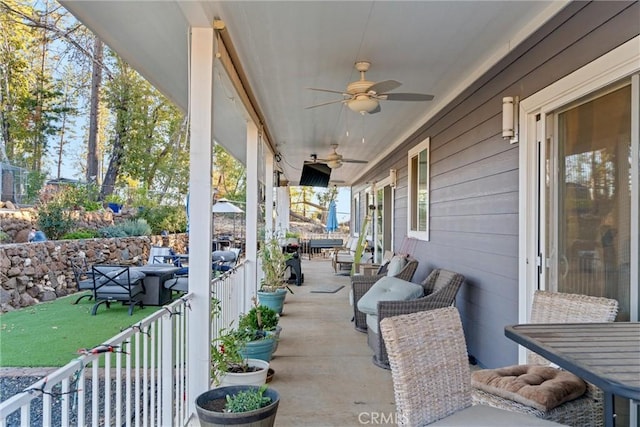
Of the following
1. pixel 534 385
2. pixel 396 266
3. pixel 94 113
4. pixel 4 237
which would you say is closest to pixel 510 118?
pixel 534 385

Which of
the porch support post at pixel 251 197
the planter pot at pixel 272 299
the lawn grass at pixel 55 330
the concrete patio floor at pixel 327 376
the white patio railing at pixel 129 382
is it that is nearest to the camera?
the white patio railing at pixel 129 382

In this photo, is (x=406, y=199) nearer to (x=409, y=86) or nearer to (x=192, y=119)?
(x=409, y=86)

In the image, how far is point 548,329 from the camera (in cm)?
192

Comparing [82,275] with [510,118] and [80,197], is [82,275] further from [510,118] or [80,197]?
[510,118]

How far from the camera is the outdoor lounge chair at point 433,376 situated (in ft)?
5.56

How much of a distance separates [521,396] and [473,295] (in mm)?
2337

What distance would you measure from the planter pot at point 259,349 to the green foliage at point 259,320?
0.22 m

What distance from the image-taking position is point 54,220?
28.8 ft

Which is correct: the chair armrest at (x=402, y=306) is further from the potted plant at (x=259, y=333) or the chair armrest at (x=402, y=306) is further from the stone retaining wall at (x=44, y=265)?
the stone retaining wall at (x=44, y=265)

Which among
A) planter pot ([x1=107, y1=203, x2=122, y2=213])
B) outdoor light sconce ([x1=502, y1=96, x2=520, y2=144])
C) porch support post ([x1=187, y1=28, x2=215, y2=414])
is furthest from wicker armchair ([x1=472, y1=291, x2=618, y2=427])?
planter pot ([x1=107, y1=203, x2=122, y2=213])

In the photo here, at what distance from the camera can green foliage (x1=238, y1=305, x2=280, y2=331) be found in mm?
3868

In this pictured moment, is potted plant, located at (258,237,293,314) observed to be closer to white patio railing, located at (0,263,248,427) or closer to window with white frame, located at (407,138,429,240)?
white patio railing, located at (0,263,248,427)

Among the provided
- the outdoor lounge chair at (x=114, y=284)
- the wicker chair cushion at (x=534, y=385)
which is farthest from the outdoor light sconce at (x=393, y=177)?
the wicker chair cushion at (x=534, y=385)

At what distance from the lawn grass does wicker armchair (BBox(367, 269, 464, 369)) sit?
2858mm
